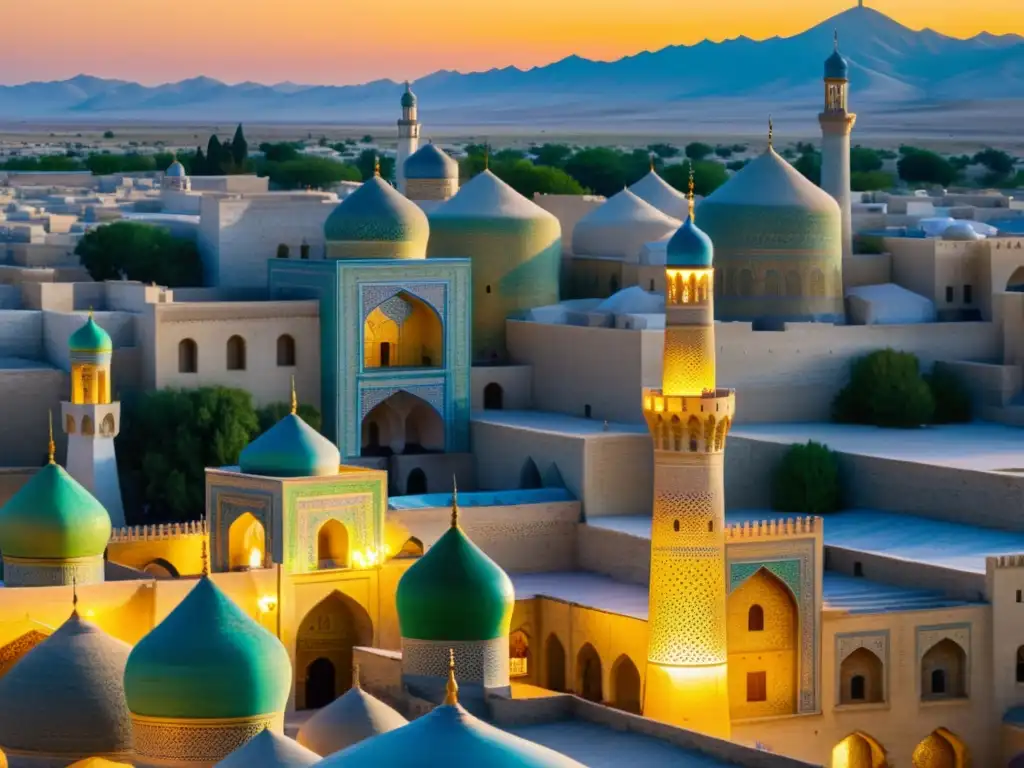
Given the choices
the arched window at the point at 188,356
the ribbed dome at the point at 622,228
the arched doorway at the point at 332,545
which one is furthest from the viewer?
the ribbed dome at the point at 622,228

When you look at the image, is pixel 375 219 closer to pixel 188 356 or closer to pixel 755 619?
pixel 188 356

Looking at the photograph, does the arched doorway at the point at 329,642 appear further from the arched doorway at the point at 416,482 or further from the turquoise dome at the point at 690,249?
the turquoise dome at the point at 690,249

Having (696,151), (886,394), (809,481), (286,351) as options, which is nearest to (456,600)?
(809,481)

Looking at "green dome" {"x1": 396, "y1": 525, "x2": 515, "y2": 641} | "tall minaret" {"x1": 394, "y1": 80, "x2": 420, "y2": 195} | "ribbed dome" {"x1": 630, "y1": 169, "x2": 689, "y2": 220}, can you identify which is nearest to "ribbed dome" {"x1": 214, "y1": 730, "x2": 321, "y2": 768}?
"green dome" {"x1": 396, "y1": 525, "x2": 515, "y2": 641}

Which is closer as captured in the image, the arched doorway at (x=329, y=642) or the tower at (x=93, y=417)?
the arched doorway at (x=329, y=642)

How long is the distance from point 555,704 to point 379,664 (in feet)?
8.17

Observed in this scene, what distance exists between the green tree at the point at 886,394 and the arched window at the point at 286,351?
22.4ft

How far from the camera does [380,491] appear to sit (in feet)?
116

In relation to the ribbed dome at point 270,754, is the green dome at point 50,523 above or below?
above

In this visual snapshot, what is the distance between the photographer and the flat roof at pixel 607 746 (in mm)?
28016

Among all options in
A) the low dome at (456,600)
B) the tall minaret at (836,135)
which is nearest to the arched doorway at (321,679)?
the low dome at (456,600)

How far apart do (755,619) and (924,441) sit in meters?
6.49

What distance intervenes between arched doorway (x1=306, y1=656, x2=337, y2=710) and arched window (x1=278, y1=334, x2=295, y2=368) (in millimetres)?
6240

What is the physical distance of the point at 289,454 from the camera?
34.8m
